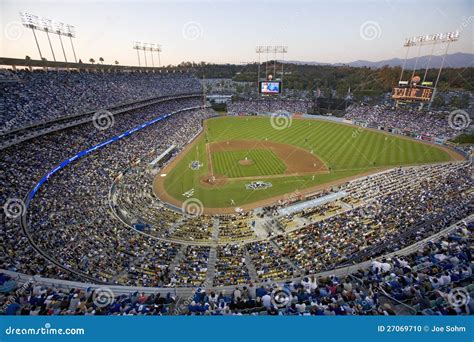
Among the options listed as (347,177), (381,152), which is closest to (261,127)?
(381,152)

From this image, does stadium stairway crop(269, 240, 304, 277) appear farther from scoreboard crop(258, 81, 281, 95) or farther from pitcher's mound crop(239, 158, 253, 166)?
scoreboard crop(258, 81, 281, 95)

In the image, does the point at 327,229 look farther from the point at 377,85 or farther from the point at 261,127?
the point at 377,85

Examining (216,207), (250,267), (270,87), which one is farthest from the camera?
(270,87)

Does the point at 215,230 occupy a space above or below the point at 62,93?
below

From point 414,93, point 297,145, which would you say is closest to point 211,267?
point 297,145

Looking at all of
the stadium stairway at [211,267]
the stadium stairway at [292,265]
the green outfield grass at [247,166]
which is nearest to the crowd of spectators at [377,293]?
the stadium stairway at [292,265]

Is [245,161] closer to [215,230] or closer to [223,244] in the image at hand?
[215,230]

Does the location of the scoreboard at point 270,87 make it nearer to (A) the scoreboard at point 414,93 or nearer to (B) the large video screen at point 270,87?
(B) the large video screen at point 270,87
